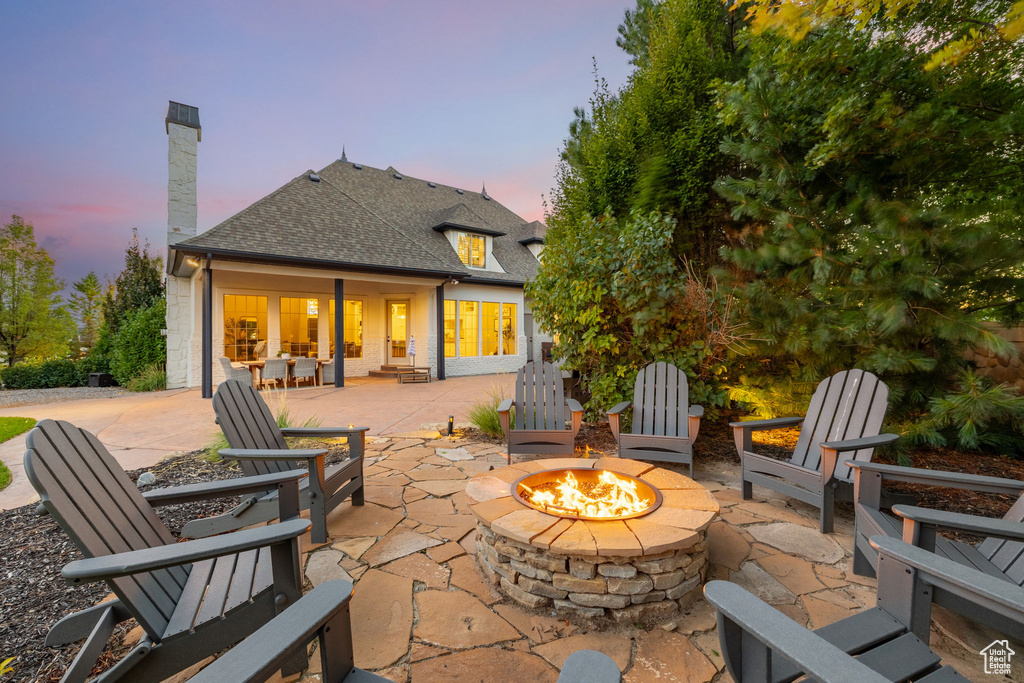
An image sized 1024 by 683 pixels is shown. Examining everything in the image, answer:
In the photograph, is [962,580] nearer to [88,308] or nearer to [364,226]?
[364,226]

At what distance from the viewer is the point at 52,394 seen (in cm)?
891

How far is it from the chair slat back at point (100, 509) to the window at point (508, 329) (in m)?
11.1

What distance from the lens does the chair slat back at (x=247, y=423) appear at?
223 centimetres

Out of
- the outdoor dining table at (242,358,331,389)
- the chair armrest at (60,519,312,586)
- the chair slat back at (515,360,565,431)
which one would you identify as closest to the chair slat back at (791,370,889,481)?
the chair slat back at (515,360,565,431)

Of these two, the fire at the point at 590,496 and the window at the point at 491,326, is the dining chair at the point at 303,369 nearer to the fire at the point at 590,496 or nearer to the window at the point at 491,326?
the window at the point at 491,326

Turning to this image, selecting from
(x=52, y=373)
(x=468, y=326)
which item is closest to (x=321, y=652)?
(x=468, y=326)

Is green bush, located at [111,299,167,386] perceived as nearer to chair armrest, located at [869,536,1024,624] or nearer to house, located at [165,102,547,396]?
house, located at [165,102,547,396]

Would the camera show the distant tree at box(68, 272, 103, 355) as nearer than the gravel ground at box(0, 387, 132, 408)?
No

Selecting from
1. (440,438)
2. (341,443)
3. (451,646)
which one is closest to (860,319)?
(451,646)

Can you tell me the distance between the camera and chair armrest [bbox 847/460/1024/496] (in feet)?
5.53

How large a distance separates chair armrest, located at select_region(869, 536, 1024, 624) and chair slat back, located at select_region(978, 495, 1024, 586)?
30.5 inches

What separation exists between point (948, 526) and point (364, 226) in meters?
11.2

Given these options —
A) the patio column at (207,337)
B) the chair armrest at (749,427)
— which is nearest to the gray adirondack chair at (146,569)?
the chair armrest at (749,427)

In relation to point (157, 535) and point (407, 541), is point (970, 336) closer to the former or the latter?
point (407, 541)
